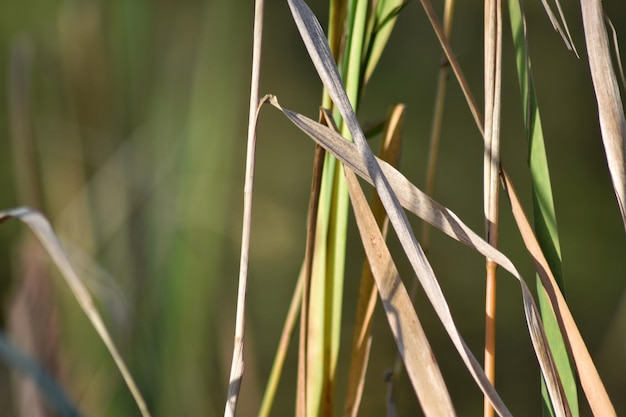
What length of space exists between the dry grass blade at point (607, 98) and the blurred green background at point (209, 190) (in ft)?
0.86

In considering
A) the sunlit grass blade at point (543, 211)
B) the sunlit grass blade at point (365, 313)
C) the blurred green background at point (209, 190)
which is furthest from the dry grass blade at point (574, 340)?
the blurred green background at point (209, 190)

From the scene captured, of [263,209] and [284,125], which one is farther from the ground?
[284,125]

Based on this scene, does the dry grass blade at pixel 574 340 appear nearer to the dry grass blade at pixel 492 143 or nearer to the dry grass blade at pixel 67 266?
the dry grass blade at pixel 492 143

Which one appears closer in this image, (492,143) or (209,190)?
(492,143)

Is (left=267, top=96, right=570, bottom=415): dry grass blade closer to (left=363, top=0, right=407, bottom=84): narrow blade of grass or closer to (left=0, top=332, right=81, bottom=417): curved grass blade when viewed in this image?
(left=363, top=0, right=407, bottom=84): narrow blade of grass

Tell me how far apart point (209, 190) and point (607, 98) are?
0.30 metres

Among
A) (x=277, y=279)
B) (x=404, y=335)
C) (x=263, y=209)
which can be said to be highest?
(x=404, y=335)

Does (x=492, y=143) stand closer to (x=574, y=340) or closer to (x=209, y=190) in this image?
(x=574, y=340)

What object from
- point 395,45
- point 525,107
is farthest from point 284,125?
point 525,107

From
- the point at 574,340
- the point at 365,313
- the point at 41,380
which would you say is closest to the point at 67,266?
the point at 41,380

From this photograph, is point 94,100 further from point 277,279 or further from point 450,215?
point 277,279

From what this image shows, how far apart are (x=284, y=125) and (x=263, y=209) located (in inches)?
10.8

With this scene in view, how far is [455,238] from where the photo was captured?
14.7 inches

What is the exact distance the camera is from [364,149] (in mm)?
360
